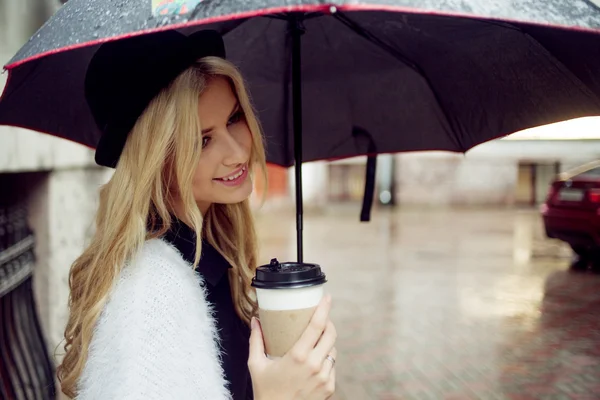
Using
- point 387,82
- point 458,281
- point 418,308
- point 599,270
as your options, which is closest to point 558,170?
point 599,270

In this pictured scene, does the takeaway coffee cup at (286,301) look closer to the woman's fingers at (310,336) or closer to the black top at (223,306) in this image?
the woman's fingers at (310,336)

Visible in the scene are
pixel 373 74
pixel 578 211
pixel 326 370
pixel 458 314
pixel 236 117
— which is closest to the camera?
pixel 326 370

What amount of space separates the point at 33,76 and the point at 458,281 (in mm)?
6901

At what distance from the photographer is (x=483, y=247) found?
1072 cm

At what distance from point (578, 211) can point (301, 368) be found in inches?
321

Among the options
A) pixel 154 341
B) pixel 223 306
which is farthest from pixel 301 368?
pixel 223 306

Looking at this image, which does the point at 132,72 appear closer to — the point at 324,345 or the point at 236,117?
the point at 236,117

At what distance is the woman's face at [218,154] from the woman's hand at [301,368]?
449mm

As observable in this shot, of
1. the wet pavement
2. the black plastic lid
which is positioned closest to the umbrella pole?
the black plastic lid

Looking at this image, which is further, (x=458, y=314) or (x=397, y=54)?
(x=458, y=314)

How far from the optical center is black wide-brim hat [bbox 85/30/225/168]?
1542mm

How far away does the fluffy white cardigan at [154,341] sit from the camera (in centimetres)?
127

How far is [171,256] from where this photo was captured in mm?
1471

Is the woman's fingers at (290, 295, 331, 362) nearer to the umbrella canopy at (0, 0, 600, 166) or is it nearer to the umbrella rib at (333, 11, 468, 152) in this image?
the umbrella canopy at (0, 0, 600, 166)
